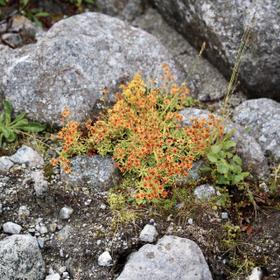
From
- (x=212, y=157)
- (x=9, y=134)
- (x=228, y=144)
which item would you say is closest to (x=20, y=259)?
(x=9, y=134)

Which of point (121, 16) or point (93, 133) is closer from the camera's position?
point (93, 133)

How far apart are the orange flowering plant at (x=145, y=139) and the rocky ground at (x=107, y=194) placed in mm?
157

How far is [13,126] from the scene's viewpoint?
593 cm

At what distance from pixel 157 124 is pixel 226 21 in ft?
5.03

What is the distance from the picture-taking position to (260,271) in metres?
5.01

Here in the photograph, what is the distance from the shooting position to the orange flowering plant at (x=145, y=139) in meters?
5.36

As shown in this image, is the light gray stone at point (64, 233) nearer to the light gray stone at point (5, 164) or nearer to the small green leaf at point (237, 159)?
the light gray stone at point (5, 164)

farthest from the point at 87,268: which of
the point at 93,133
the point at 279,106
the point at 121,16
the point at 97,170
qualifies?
the point at 121,16

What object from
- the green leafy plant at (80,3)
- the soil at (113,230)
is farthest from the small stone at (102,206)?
the green leafy plant at (80,3)

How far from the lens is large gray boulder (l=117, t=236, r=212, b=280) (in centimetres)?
479

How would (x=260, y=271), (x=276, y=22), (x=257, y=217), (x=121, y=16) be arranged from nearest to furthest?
(x=260, y=271), (x=257, y=217), (x=276, y=22), (x=121, y=16)

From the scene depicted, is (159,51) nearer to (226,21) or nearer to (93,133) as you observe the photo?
(226,21)

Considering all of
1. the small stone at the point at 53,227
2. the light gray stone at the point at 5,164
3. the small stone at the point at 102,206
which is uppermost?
the small stone at the point at 102,206

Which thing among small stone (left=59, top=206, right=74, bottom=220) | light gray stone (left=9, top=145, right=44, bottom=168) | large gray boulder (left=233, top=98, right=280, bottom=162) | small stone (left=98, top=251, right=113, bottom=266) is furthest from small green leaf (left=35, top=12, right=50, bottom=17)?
small stone (left=98, top=251, right=113, bottom=266)
